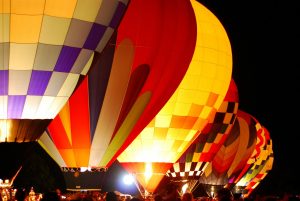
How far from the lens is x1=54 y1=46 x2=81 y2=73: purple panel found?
6.80m

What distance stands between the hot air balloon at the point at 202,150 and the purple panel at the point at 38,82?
469 centimetres

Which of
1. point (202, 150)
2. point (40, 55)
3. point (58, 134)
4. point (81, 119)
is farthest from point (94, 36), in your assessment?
point (202, 150)

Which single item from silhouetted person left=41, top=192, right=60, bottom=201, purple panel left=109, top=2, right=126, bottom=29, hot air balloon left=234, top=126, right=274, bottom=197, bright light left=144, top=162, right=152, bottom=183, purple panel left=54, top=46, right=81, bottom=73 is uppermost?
hot air balloon left=234, top=126, right=274, bottom=197

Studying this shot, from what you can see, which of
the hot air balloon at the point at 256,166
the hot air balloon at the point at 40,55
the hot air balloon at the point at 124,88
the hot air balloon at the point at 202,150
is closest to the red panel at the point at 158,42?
the hot air balloon at the point at 124,88

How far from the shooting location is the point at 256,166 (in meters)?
17.9

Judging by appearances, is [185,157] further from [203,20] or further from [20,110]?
[20,110]

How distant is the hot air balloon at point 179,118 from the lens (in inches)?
374

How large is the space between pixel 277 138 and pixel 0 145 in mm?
23985

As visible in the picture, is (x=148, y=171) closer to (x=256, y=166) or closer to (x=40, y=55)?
(x=40, y=55)

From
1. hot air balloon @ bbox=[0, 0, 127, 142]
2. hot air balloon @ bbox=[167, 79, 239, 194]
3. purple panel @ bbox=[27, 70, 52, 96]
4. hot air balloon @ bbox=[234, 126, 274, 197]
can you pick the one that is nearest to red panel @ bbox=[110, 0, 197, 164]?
hot air balloon @ bbox=[0, 0, 127, 142]

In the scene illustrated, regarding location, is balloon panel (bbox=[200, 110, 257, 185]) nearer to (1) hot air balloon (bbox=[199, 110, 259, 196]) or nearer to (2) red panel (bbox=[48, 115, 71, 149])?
(1) hot air balloon (bbox=[199, 110, 259, 196])

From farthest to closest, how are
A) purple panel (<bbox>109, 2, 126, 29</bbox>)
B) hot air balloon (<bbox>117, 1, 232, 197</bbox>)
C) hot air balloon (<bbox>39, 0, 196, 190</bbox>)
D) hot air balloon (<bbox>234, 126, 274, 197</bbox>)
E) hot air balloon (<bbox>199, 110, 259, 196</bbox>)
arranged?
hot air balloon (<bbox>234, 126, 274, 197</bbox>)
hot air balloon (<bbox>199, 110, 259, 196</bbox>)
hot air balloon (<bbox>117, 1, 232, 197</bbox>)
hot air balloon (<bbox>39, 0, 196, 190</bbox>)
purple panel (<bbox>109, 2, 126, 29</bbox>)

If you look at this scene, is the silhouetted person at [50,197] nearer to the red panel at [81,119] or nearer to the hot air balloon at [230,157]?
the red panel at [81,119]

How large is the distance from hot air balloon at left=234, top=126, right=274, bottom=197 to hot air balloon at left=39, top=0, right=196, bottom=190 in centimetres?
832
